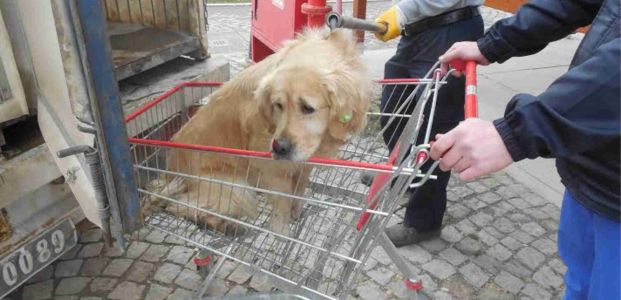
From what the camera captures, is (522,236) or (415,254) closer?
(415,254)

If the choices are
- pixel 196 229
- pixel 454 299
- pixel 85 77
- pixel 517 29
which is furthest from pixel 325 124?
pixel 454 299

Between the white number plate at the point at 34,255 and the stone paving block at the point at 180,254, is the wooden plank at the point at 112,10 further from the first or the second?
the white number plate at the point at 34,255

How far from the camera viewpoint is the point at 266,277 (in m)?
2.05

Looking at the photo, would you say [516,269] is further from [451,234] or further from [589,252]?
[589,252]

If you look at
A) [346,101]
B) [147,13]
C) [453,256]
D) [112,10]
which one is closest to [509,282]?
[453,256]

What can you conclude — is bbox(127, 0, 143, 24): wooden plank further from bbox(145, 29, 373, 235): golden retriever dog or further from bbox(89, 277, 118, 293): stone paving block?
bbox(89, 277, 118, 293): stone paving block

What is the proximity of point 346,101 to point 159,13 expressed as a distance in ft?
6.66

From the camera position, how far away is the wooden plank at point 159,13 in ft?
12.2

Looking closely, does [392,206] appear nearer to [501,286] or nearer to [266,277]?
[266,277]

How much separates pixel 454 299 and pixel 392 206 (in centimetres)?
151

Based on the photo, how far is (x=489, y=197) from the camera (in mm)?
3943

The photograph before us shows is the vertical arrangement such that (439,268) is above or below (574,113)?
below

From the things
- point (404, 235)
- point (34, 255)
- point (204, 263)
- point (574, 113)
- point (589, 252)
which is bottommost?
point (404, 235)

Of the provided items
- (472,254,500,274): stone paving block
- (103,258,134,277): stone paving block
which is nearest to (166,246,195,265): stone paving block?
(103,258,134,277): stone paving block
